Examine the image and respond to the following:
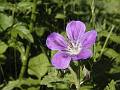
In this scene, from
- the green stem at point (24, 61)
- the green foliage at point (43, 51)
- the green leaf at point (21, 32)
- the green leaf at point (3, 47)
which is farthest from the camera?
the green stem at point (24, 61)

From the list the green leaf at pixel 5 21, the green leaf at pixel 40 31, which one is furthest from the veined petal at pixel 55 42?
the green leaf at pixel 40 31

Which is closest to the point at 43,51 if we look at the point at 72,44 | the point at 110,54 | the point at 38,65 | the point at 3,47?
the point at 38,65

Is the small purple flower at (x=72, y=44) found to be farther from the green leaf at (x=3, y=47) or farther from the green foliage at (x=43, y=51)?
the green leaf at (x=3, y=47)

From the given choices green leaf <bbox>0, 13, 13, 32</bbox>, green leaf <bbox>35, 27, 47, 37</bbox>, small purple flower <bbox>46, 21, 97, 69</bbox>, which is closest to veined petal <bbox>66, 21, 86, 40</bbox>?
small purple flower <bbox>46, 21, 97, 69</bbox>

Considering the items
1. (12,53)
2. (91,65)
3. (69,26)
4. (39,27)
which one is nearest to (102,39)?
(39,27)

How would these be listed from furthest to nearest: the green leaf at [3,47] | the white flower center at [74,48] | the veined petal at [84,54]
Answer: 1. the green leaf at [3,47]
2. the white flower center at [74,48]
3. the veined petal at [84,54]
